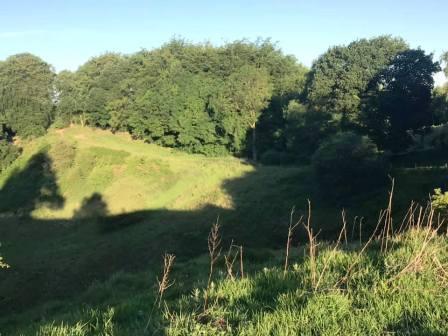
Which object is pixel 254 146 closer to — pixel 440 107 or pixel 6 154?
pixel 440 107

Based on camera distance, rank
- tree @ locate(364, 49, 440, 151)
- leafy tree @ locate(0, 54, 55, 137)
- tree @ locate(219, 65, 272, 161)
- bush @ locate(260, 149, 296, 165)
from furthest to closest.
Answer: leafy tree @ locate(0, 54, 55, 137)
tree @ locate(219, 65, 272, 161)
bush @ locate(260, 149, 296, 165)
tree @ locate(364, 49, 440, 151)

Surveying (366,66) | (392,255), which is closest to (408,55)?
(366,66)

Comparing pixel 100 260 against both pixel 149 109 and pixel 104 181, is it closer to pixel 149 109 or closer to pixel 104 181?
pixel 104 181

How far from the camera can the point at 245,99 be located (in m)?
64.1

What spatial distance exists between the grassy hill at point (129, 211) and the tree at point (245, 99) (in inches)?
302

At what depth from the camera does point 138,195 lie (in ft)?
175

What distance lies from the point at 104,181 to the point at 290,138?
2412 cm

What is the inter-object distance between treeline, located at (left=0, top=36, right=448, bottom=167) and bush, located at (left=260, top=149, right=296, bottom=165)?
0.15 meters

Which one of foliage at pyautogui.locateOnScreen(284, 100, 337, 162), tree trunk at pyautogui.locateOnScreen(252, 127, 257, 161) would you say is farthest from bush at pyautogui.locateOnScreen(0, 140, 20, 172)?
foliage at pyautogui.locateOnScreen(284, 100, 337, 162)

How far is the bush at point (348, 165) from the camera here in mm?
38344

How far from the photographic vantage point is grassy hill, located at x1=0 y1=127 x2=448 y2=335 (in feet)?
106

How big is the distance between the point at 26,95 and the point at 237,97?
38131 millimetres

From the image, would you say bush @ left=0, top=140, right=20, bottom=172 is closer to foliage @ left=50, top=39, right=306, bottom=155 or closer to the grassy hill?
the grassy hill

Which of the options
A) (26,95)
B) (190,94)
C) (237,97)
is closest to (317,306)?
(237,97)
